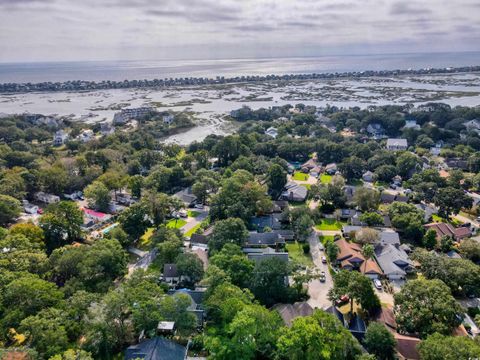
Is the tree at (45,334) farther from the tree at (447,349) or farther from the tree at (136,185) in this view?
the tree at (136,185)

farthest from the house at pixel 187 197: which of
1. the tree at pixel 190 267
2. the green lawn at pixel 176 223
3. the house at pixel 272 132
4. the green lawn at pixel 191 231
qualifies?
the house at pixel 272 132

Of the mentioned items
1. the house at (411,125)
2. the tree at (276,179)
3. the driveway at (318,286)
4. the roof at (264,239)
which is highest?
the house at (411,125)

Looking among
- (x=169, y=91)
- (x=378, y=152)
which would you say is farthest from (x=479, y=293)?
(x=169, y=91)

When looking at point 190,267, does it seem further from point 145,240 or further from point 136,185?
point 136,185

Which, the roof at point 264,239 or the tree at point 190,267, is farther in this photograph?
the roof at point 264,239

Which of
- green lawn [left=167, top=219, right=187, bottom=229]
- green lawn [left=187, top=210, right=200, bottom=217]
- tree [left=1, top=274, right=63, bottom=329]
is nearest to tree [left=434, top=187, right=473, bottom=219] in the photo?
green lawn [left=187, top=210, right=200, bottom=217]

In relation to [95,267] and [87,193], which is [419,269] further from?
[87,193]
